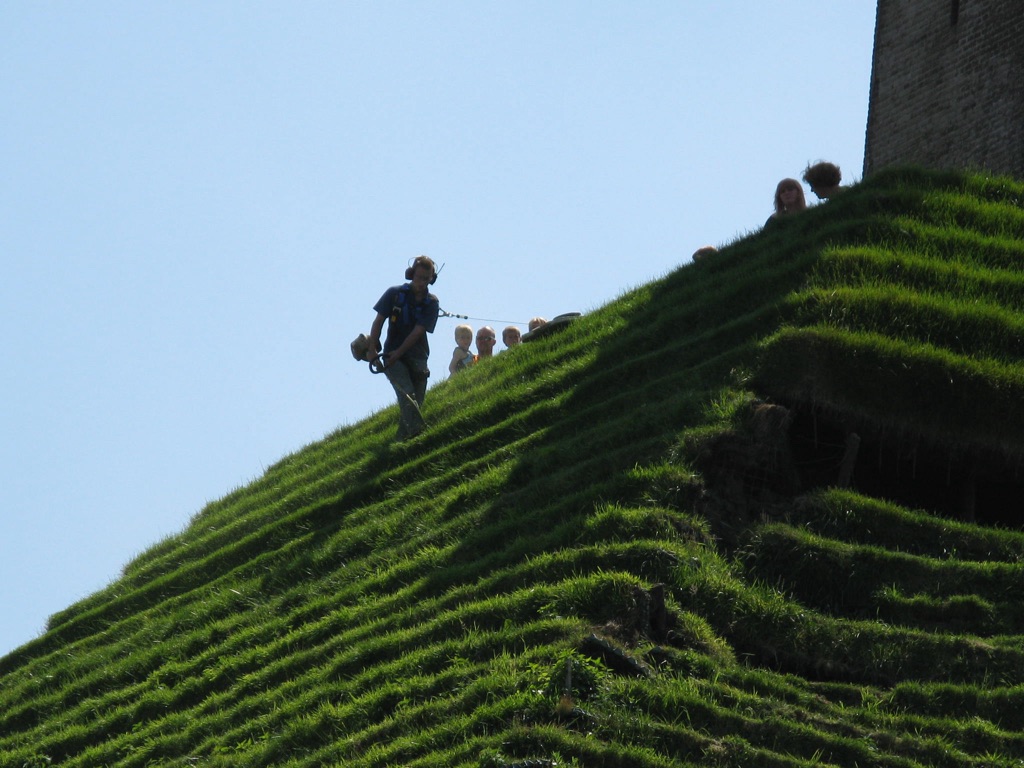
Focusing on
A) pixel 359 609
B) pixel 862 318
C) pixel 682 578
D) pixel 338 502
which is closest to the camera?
pixel 682 578

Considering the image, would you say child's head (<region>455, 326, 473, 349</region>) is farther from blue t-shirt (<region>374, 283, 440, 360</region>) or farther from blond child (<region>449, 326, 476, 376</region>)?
blue t-shirt (<region>374, 283, 440, 360</region>)

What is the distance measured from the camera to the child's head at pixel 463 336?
1041 inches

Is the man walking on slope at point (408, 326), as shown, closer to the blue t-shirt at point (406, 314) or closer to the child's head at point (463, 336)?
the blue t-shirt at point (406, 314)

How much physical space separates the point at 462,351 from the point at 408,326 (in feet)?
17.3

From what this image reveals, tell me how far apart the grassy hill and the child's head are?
3.41 meters

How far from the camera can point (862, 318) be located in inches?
695

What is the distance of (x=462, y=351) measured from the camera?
86.4 ft

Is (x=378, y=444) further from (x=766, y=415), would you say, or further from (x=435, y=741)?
(x=435, y=741)

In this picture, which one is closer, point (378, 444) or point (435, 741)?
point (435, 741)

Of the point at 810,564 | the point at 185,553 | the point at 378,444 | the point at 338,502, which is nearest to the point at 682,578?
the point at 810,564

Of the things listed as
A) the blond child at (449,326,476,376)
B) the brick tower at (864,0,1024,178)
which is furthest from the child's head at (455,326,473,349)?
the brick tower at (864,0,1024,178)

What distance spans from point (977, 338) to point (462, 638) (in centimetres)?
681

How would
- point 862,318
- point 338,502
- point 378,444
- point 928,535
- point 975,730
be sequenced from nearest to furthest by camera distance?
point 975,730 < point 928,535 < point 862,318 < point 338,502 < point 378,444

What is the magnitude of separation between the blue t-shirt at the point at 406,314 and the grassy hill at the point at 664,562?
115 centimetres
